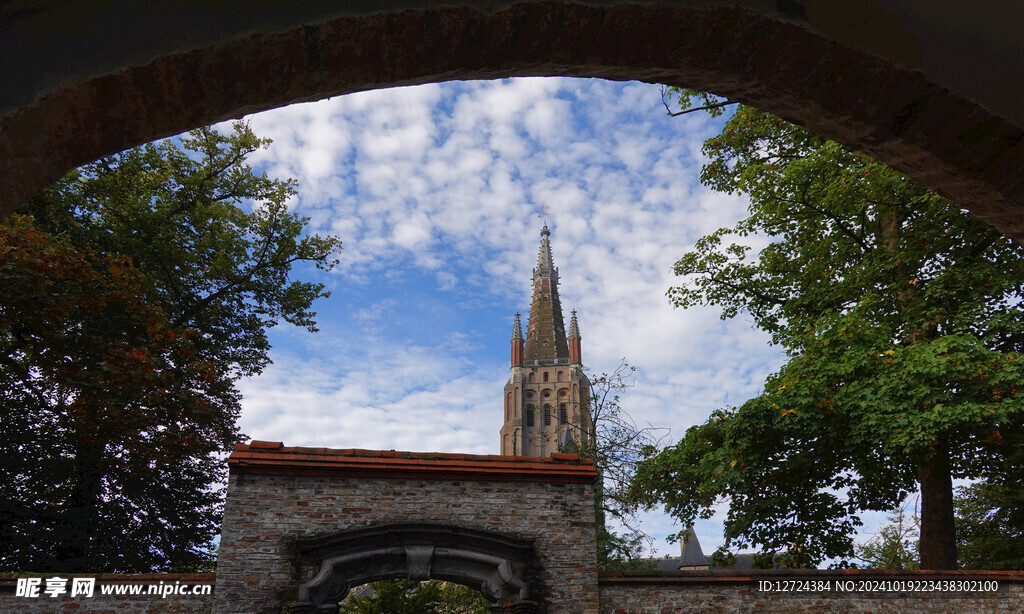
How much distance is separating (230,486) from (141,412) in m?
6.52

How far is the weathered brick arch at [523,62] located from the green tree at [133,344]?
10.7 m

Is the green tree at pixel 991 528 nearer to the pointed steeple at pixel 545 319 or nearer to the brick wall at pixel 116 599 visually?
the brick wall at pixel 116 599

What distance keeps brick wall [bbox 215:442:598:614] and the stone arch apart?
198 mm

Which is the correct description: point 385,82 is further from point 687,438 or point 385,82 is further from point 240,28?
point 687,438

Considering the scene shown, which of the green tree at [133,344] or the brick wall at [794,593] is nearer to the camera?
the brick wall at [794,593]

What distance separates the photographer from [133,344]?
606 inches

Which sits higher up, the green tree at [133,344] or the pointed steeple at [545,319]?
the pointed steeple at [545,319]

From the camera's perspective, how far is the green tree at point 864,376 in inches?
420

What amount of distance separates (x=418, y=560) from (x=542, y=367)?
236 feet

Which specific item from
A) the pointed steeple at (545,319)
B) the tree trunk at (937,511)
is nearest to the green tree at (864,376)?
the tree trunk at (937,511)

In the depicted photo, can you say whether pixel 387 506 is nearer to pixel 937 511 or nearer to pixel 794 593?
pixel 794 593

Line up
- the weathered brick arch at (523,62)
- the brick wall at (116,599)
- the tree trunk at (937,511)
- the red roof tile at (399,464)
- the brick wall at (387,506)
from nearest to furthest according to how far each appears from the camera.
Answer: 1. the weathered brick arch at (523,62)
2. the brick wall at (116,599)
3. the brick wall at (387,506)
4. the red roof tile at (399,464)
5. the tree trunk at (937,511)

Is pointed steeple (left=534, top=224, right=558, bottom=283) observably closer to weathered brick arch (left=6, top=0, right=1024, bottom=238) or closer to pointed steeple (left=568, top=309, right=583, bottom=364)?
pointed steeple (left=568, top=309, right=583, bottom=364)

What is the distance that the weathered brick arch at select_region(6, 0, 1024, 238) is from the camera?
1871 millimetres
